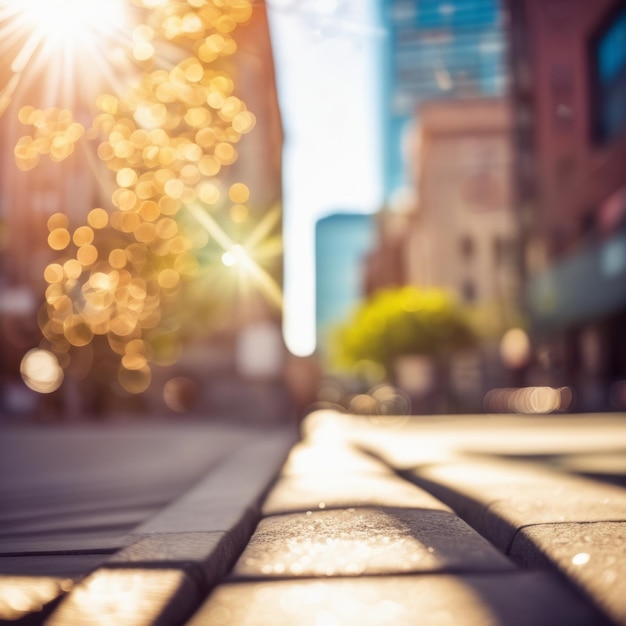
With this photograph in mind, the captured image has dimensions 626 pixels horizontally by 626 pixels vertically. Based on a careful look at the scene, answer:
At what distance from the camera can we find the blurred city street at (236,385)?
203 centimetres

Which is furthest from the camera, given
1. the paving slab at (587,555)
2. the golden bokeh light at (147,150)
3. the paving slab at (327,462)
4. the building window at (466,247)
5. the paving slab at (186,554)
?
the building window at (466,247)

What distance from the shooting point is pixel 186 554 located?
7.16 feet

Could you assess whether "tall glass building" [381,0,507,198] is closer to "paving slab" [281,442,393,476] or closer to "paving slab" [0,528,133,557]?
"paving slab" [281,442,393,476]

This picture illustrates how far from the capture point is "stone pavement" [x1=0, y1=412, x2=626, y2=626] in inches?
68.8

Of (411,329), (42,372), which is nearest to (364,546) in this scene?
(42,372)

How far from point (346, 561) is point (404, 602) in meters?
0.41

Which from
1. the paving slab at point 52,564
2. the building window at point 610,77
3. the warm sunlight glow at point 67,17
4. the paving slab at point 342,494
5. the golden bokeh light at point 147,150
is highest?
the building window at point 610,77

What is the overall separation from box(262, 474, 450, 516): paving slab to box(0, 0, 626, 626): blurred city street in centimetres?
3

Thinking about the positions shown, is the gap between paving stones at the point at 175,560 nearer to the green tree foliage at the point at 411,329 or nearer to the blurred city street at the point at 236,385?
the blurred city street at the point at 236,385

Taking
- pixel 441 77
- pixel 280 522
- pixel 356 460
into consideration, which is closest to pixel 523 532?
pixel 280 522

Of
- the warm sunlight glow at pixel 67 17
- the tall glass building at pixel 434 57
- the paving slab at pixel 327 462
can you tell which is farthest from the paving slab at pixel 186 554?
the tall glass building at pixel 434 57

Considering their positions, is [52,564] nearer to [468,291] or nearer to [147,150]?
[147,150]

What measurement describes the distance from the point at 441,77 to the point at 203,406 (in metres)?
14.2

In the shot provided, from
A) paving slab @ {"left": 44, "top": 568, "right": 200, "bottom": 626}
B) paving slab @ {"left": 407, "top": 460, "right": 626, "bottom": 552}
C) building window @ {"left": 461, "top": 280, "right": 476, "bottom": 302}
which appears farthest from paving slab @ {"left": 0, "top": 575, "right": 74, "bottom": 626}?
building window @ {"left": 461, "top": 280, "right": 476, "bottom": 302}
